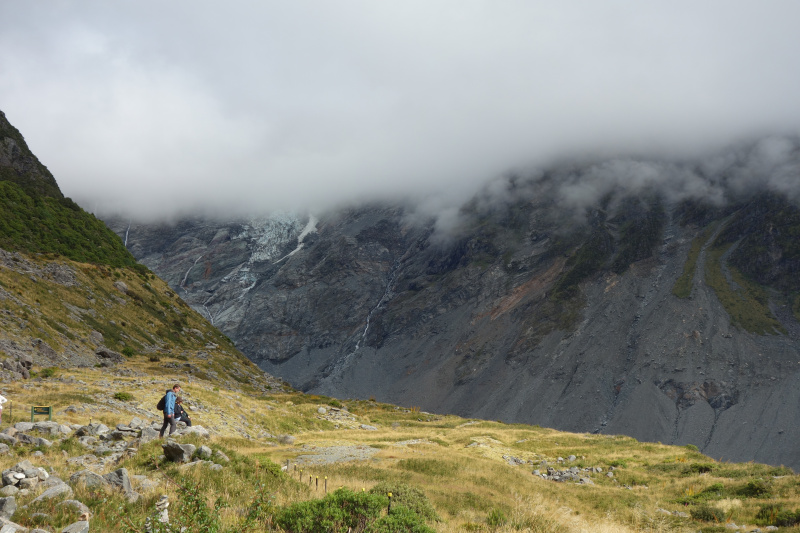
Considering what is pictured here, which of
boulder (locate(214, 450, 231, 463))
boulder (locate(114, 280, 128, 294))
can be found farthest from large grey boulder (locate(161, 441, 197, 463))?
boulder (locate(114, 280, 128, 294))

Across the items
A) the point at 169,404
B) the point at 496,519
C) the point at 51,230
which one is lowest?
the point at 496,519

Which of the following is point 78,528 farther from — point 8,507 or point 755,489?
point 755,489

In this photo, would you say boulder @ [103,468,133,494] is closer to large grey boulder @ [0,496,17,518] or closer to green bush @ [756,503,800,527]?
large grey boulder @ [0,496,17,518]

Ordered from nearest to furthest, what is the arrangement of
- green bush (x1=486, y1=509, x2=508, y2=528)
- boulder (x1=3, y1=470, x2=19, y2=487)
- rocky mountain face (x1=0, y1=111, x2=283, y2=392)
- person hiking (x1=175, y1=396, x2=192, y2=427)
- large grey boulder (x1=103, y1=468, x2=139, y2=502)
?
1. boulder (x1=3, y1=470, x2=19, y2=487)
2. large grey boulder (x1=103, y1=468, x2=139, y2=502)
3. green bush (x1=486, y1=509, x2=508, y2=528)
4. person hiking (x1=175, y1=396, x2=192, y2=427)
5. rocky mountain face (x1=0, y1=111, x2=283, y2=392)

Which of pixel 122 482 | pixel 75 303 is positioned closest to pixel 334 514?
pixel 122 482

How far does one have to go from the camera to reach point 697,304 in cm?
13488

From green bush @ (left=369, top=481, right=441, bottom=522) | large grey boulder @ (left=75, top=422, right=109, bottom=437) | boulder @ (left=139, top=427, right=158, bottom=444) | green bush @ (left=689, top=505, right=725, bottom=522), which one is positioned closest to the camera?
green bush @ (left=369, top=481, right=441, bottom=522)

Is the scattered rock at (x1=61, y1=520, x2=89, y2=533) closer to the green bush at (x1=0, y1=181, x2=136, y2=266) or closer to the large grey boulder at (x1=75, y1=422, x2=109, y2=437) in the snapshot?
the large grey boulder at (x1=75, y1=422, x2=109, y2=437)

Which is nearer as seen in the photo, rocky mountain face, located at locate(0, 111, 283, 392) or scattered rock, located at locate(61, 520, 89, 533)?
scattered rock, located at locate(61, 520, 89, 533)

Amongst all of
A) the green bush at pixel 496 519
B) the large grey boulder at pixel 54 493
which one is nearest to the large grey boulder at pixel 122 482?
the large grey boulder at pixel 54 493

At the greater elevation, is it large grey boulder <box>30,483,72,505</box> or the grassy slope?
large grey boulder <box>30,483,72,505</box>

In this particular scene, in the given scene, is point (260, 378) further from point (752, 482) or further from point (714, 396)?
point (714, 396)

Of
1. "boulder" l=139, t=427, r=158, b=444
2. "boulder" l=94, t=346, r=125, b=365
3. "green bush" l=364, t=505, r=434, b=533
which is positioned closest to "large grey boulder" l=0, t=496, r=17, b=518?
"green bush" l=364, t=505, r=434, b=533

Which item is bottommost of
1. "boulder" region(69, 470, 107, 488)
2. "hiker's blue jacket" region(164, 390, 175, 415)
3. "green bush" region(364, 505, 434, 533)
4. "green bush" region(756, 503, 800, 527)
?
"green bush" region(756, 503, 800, 527)
